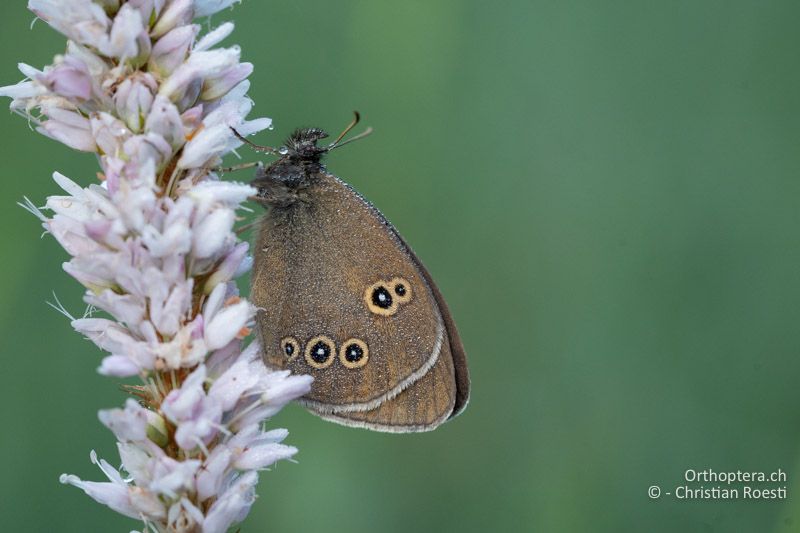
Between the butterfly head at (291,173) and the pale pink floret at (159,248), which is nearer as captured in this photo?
the pale pink floret at (159,248)

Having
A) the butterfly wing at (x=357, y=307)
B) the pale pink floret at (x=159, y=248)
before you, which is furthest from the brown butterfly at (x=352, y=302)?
the pale pink floret at (x=159, y=248)

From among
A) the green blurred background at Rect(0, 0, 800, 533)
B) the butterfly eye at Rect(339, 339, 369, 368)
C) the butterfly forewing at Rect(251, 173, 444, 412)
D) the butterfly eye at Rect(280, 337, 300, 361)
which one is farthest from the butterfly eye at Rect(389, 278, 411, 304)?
the green blurred background at Rect(0, 0, 800, 533)

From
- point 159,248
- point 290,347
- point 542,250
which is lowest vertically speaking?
point 290,347

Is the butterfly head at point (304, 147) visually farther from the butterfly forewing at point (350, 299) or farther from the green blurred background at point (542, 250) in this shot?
the green blurred background at point (542, 250)

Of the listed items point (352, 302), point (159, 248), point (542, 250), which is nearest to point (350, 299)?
point (352, 302)

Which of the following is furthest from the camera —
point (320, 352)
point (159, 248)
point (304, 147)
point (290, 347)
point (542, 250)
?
point (542, 250)

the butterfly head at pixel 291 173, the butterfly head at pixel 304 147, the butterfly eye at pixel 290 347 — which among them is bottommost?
the butterfly eye at pixel 290 347

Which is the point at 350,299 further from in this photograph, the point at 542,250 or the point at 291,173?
the point at 542,250
